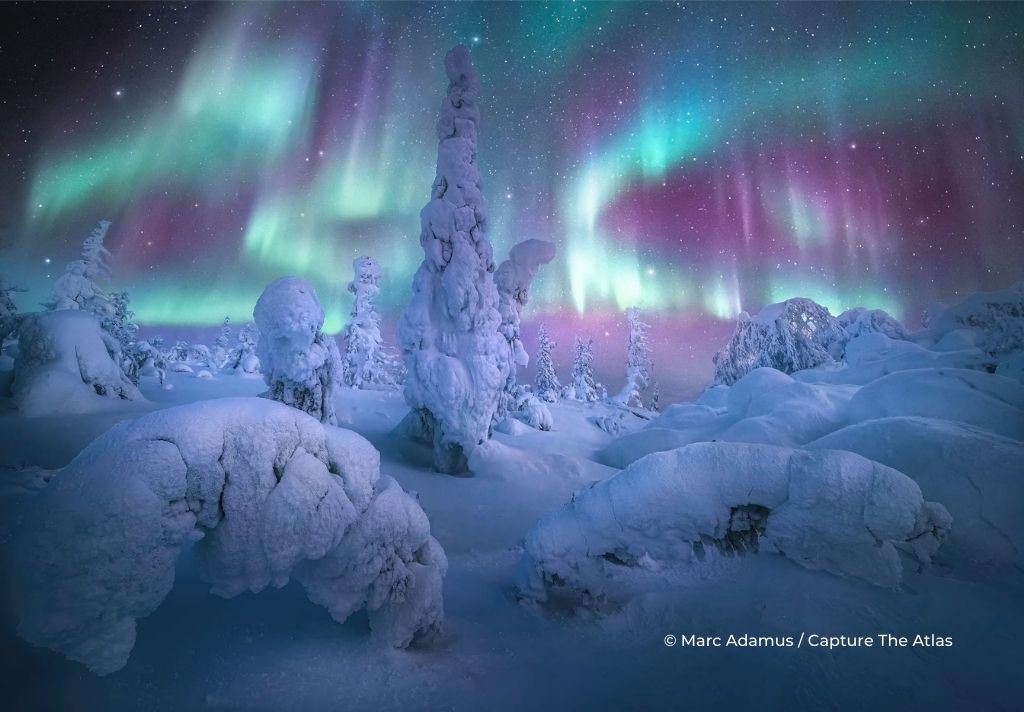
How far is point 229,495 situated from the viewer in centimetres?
411

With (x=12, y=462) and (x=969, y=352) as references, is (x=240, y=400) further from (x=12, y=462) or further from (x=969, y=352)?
(x=969, y=352)

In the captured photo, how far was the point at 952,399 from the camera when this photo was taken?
31.0 feet

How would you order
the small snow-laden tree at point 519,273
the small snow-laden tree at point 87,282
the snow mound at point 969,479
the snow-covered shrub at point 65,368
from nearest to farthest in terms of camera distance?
1. the snow mound at point 969,479
2. the snow-covered shrub at point 65,368
3. the small snow-laden tree at point 519,273
4. the small snow-laden tree at point 87,282

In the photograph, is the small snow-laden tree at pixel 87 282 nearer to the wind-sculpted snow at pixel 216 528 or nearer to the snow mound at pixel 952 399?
the wind-sculpted snow at pixel 216 528

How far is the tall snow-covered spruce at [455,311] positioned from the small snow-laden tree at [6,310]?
15.3 m

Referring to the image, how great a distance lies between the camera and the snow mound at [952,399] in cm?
872

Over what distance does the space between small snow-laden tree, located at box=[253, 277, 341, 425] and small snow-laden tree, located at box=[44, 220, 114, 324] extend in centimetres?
1937

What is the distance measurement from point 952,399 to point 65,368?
88.3 ft

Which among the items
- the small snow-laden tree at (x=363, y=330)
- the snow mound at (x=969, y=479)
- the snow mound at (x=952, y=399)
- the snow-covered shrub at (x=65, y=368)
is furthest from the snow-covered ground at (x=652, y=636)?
the small snow-laden tree at (x=363, y=330)

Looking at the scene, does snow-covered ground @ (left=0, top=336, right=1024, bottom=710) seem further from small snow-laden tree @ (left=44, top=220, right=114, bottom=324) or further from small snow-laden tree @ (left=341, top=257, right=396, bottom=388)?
small snow-laden tree @ (left=341, top=257, right=396, bottom=388)

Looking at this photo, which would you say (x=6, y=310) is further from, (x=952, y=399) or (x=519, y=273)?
(x=952, y=399)

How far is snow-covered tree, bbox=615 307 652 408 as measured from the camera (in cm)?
4941

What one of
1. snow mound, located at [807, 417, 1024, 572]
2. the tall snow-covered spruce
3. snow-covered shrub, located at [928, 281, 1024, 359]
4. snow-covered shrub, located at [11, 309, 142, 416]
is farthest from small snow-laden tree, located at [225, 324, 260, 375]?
snow-covered shrub, located at [928, 281, 1024, 359]

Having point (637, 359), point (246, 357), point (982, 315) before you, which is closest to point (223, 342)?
point (246, 357)
